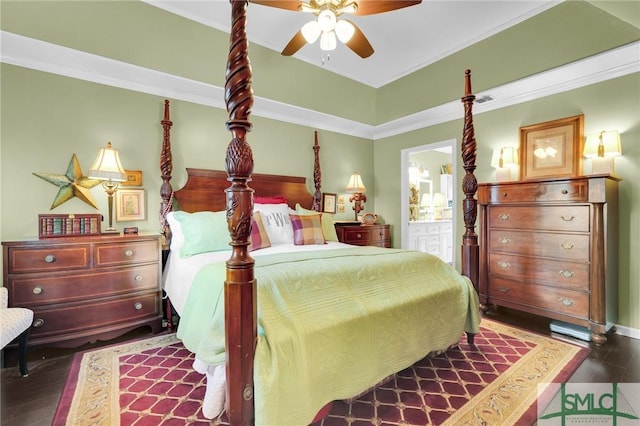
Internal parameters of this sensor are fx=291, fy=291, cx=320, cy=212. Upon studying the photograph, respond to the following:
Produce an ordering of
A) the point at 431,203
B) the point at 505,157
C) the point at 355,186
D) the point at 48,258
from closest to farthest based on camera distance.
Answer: the point at 48,258, the point at 505,157, the point at 355,186, the point at 431,203

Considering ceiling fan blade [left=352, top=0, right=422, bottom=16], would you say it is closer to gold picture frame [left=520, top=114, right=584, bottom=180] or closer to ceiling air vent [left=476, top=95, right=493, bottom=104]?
ceiling air vent [left=476, top=95, right=493, bottom=104]

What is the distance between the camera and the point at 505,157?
11.0ft

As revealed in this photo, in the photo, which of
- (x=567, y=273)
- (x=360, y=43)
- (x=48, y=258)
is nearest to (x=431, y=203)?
(x=567, y=273)

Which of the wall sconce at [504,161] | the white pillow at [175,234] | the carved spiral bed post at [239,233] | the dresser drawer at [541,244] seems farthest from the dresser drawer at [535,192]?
the white pillow at [175,234]

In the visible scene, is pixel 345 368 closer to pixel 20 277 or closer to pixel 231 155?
pixel 231 155

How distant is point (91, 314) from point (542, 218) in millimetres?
4090

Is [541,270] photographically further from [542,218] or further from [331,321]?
[331,321]

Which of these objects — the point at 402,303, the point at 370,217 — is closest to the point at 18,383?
the point at 402,303

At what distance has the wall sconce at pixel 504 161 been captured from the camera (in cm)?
334

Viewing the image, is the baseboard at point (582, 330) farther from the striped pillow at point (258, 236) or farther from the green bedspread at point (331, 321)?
the striped pillow at point (258, 236)

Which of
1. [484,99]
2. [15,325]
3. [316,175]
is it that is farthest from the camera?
[316,175]

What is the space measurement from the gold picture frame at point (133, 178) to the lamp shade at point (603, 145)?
445 centimetres

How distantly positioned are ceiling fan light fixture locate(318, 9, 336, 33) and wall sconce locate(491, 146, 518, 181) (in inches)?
97.9

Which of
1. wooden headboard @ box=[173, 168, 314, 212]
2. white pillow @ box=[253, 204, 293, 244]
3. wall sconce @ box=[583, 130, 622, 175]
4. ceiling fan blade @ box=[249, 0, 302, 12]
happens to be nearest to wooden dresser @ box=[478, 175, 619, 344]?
wall sconce @ box=[583, 130, 622, 175]
